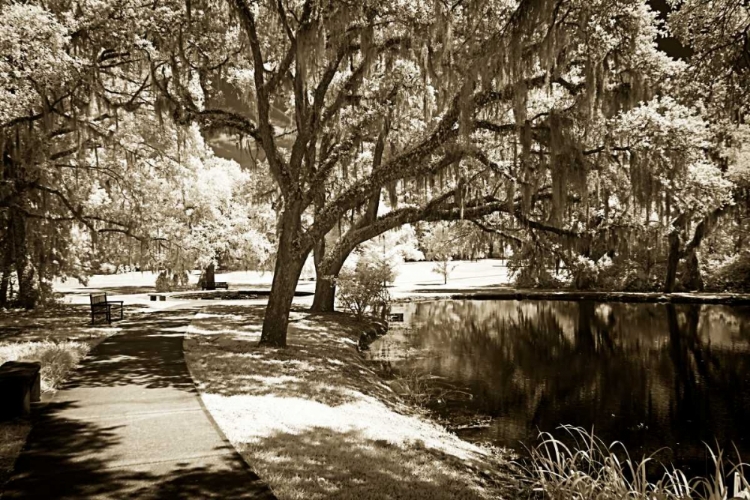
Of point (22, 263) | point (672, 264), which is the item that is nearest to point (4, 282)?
point (22, 263)

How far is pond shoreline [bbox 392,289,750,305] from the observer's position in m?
30.1

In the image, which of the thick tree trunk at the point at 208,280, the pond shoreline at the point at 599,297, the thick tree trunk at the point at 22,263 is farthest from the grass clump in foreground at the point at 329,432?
the thick tree trunk at the point at 208,280

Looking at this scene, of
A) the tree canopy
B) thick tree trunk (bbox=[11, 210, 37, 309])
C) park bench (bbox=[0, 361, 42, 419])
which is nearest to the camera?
park bench (bbox=[0, 361, 42, 419])

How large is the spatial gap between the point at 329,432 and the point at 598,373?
10.3m

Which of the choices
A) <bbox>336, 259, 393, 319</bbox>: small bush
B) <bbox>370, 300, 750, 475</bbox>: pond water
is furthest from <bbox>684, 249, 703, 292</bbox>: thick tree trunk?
<bbox>336, 259, 393, 319</bbox>: small bush

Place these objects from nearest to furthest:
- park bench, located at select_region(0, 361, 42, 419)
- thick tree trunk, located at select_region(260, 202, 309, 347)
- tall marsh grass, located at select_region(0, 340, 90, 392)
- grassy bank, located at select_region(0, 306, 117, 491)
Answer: grassy bank, located at select_region(0, 306, 117, 491) → park bench, located at select_region(0, 361, 42, 419) → tall marsh grass, located at select_region(0, 340, 90, 392) → thick tree trunk, located at select_region(260, 202, 309, 347)

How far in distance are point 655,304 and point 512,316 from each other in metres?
9.36

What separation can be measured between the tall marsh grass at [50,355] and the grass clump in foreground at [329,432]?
2119 mm

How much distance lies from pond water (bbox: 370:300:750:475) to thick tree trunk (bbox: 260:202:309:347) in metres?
3.51

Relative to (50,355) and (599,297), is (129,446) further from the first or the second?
(599,297)

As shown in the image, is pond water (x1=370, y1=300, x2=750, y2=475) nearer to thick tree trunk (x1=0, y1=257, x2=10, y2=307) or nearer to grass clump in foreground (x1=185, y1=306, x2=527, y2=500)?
grass clump in foreground (x1=185, y1=306, x2=527, y2=500)

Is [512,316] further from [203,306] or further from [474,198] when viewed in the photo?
[203,306]

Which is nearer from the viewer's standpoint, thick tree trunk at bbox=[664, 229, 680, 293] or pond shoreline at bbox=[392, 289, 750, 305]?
pond shoreline at bbox=[392, 289, 750, 305]

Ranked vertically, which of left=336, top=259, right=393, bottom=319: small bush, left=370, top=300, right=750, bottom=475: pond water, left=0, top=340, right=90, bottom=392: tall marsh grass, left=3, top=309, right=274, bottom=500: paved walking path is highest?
left=336, top=259, right=393, bottom=319: small bush
